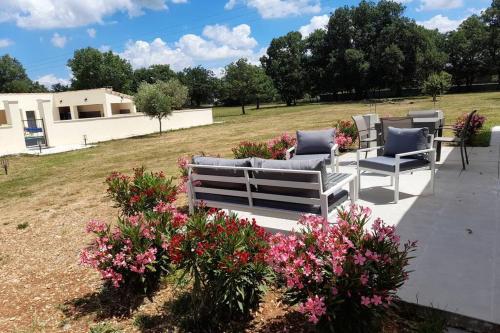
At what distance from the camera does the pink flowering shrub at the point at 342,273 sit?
7.15ft

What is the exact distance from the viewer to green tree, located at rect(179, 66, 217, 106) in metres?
71.9

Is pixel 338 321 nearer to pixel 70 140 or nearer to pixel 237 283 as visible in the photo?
pixel 237 283

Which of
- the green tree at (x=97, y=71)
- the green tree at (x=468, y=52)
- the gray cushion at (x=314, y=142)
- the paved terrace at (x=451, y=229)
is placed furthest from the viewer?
the green tree at (x=97, y=71)

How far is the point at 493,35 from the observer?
158 ft

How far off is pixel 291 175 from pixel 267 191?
1.37 feet

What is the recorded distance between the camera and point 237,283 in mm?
2602

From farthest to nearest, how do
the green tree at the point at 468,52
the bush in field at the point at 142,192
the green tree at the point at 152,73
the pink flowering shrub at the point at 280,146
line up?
1. the green tree at the point at 152,73
2. the green tree at the point at 468,52
3. the pink flowering shrub at the point at 280,146
4. the bush in field at the point at 142,192

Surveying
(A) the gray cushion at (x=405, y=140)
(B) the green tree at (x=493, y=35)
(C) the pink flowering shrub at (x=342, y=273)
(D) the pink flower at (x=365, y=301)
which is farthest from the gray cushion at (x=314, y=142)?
(B) the green tree at (x=493, y=35)

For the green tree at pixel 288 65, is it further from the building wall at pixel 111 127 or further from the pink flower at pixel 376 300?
the pink flower at pixel 376 300

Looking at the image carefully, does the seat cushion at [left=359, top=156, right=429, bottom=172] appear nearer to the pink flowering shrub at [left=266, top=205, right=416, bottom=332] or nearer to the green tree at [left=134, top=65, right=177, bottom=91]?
the pink flowering shrub at [left=266, top=205, right=416, bottom=332]

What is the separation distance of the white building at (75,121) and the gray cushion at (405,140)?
660 inches

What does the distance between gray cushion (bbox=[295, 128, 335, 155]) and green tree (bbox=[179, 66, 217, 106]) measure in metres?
66.2

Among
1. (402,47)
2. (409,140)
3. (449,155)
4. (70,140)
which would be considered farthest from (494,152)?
(402,47)

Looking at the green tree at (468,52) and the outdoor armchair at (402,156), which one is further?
the green tree at (468,52)
